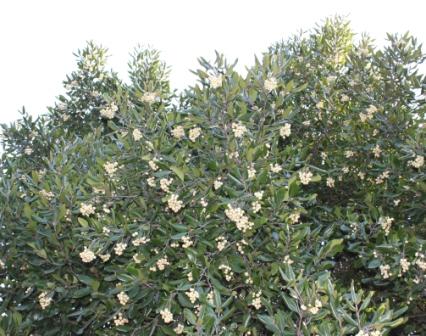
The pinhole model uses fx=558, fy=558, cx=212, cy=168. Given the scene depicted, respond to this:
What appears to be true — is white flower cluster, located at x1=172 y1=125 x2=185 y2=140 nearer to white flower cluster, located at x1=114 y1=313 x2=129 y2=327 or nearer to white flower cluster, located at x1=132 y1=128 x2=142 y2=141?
white flower cluster, located at x1=132 y1=128 x2=142 y2=141

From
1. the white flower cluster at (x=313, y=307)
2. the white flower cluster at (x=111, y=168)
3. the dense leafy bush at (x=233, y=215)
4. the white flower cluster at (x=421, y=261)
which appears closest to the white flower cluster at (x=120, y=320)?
the dense leafy bush at (x=233, y=215)

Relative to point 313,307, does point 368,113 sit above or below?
above

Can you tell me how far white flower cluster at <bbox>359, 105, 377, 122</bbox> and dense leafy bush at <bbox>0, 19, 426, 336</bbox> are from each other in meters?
0.02

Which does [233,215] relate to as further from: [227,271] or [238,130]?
[238,130]

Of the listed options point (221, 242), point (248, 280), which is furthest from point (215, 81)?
point (248, 280)

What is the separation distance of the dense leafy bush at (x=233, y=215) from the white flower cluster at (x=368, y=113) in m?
0.02

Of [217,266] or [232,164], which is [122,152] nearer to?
[232,164]

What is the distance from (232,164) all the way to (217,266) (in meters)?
0.99

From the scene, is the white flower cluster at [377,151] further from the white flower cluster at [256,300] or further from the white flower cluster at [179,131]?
the white flower cluster at [256,300]

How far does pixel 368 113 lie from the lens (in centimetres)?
709

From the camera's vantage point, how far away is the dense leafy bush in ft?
16.9

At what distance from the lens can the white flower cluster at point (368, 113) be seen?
7.06 m

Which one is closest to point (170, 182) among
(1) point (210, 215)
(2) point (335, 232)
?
(1) point (210, 215)

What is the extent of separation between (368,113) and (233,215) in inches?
118
